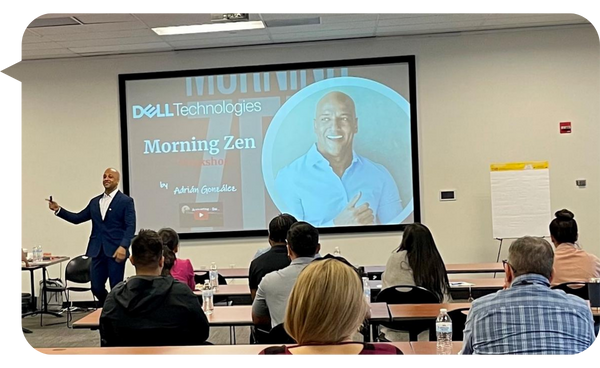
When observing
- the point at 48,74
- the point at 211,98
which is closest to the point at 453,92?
the point at 211,98

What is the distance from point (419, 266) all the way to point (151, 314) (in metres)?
1.83

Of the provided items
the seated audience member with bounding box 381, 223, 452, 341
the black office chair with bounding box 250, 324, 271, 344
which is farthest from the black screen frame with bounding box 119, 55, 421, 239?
the black office chair with bounding box 250, 324, 271, 344

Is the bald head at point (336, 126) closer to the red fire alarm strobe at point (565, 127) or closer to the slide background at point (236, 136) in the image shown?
the slide background at point (236, 136)

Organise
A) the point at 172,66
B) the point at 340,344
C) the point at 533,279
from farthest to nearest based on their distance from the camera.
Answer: the point at 172,66, the point at 533,279, the point at 340,344

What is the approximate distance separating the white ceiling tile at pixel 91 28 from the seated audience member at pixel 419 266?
12.7ft

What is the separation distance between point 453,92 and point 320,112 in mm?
1636

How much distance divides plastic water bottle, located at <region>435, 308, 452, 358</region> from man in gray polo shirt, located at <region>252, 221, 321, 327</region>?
0.76m

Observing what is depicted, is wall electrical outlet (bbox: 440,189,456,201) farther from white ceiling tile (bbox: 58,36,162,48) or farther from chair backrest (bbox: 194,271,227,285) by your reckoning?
white ceiling tile (bbox: 58,36,162,48)

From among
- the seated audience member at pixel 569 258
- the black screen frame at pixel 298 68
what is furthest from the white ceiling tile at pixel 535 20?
the seated audience member at pixel 569 258

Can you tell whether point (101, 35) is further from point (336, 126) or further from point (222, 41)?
point (336, 126)

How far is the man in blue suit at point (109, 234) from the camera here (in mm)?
5809

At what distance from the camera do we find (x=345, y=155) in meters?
7.31

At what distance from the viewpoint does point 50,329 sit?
21.4 feet
